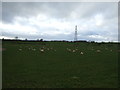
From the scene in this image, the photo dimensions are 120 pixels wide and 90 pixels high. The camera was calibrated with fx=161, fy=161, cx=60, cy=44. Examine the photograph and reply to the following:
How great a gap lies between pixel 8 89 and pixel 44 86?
5.39ft

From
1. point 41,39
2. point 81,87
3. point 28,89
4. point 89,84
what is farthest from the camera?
point 41,39

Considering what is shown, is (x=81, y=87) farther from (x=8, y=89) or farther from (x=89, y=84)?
(x=8, y=89)

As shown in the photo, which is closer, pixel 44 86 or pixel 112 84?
pixel 44 86

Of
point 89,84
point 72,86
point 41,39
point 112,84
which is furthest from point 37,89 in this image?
point 41,39

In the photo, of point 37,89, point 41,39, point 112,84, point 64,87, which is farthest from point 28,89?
point 41,39

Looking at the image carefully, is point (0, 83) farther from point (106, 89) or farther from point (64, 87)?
point (106, 89)

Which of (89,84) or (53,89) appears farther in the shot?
(89,84)

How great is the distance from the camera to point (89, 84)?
819 centimetres

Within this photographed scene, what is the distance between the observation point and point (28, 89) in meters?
7.18

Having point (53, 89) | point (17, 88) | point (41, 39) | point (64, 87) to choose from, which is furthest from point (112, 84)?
point (41, 39)

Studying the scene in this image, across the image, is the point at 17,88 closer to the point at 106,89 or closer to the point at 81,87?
the point at 81,87

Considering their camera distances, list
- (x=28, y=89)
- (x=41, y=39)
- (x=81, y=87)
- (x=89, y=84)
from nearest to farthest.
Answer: (x=28, y=89)
(x=81, y=87)
(x=89, y=84)
(x=41, y=39)

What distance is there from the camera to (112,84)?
837 cm

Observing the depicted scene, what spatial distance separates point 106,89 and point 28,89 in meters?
3.59
